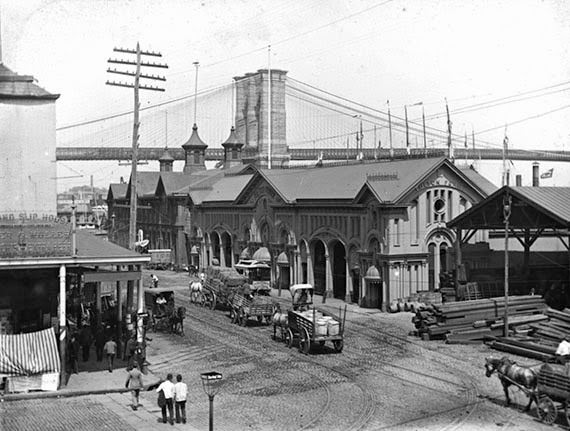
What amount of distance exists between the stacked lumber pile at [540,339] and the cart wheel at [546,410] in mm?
7976

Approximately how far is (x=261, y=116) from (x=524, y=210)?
9882 cm

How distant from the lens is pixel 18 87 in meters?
44.1

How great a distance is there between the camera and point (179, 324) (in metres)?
39.5

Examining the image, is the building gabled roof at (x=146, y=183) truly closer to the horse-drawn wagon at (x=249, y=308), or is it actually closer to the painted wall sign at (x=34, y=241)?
the horse-drawn wagon at (x=249, y=308)

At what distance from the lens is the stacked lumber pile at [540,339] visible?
30656mm

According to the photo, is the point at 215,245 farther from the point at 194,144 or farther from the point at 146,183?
the point at 194,144

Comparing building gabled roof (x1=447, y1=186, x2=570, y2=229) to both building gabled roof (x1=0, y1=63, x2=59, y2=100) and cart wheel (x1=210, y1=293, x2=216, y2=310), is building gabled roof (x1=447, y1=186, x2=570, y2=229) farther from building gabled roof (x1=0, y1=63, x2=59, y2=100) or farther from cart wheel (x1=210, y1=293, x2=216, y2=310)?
building gabled roof (x1=0, y1=63, x2=59, y2=100)

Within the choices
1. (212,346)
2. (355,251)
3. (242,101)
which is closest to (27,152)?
(212,346)

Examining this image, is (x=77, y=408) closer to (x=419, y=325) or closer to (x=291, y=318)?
(x=291, y=318)

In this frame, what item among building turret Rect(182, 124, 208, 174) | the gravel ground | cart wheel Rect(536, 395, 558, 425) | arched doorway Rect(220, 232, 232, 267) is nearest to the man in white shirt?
the gravel ground

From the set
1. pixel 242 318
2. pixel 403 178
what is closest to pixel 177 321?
pixel 242 318

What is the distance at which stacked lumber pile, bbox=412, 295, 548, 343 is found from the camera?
115 ft

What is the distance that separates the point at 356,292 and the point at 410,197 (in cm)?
777

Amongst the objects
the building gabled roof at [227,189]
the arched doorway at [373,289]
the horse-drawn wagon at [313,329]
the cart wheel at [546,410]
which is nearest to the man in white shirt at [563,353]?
the cart wheel at [546,410]
